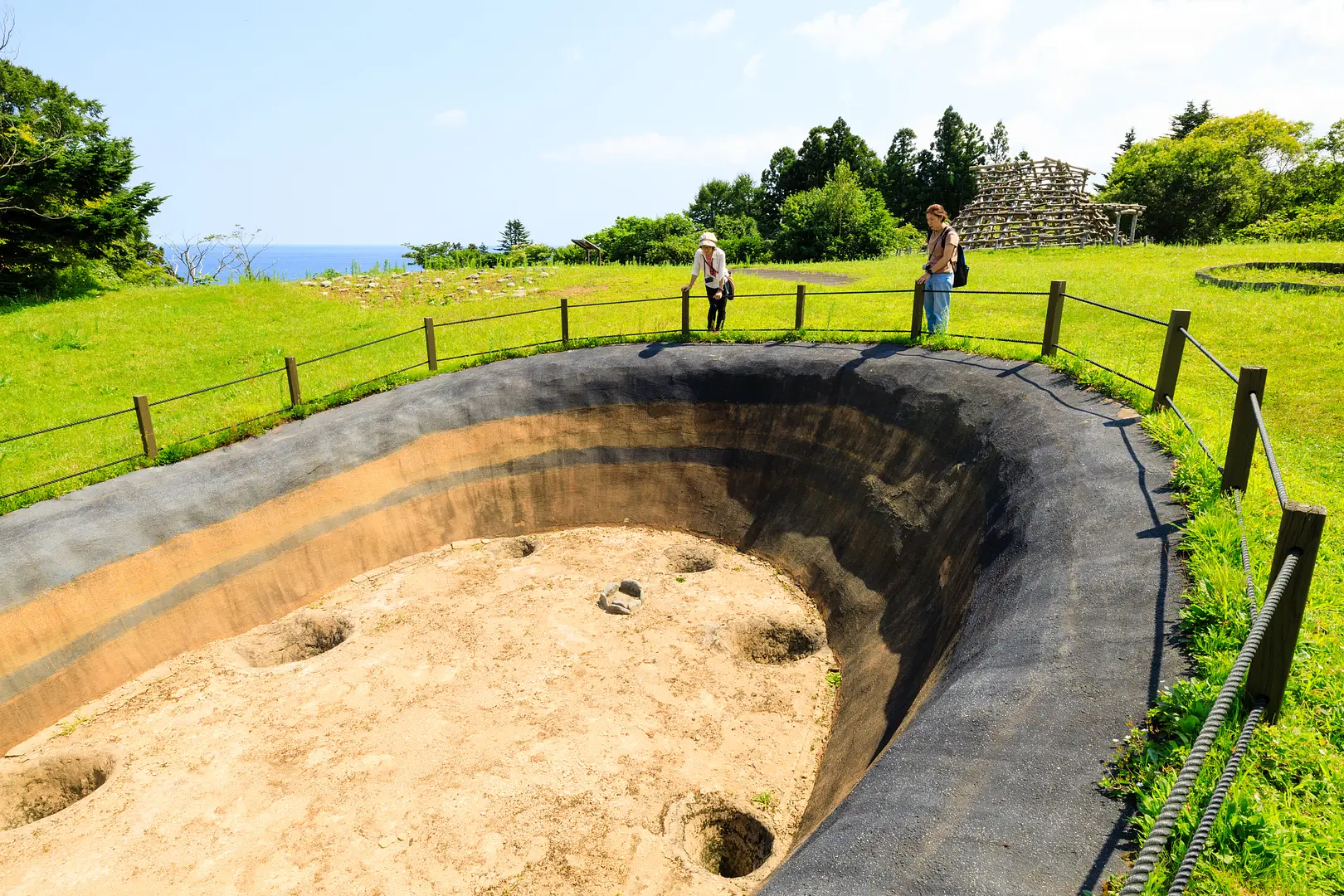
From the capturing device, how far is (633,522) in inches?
587

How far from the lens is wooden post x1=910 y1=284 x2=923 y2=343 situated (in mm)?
13461

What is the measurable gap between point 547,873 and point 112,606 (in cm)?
774

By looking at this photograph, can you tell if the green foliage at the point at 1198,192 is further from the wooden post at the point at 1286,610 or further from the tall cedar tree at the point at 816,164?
the wooden post at the point at 1286,610

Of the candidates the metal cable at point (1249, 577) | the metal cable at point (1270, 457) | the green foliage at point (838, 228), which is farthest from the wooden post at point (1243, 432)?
the green foliage at point (838, 228)

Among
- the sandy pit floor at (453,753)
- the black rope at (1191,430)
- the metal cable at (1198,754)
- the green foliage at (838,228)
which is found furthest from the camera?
the green foliage at (838,228)

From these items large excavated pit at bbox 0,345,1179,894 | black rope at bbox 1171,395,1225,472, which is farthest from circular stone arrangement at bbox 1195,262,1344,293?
black rope at bbox 1171,395,1225,472

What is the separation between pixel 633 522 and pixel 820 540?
419 cm

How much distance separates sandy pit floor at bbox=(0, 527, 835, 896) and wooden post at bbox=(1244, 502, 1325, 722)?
4682 mm

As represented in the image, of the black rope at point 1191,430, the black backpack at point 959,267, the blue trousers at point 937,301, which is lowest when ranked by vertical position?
the black rope at point 1191,430

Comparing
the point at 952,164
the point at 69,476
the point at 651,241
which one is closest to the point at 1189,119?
the point at 952,164

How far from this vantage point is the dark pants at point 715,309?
16.0 meters

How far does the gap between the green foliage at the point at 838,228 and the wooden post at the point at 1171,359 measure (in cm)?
3412

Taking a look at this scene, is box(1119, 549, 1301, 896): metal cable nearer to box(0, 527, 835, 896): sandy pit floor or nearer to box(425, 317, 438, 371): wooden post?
box(0, 527, 835, 896): sandy pit floor

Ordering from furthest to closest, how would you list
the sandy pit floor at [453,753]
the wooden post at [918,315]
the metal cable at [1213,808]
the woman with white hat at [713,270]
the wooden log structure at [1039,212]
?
the wooden log structure at [1039,212] → the woman with white hat at [713,270] → the wooden post at [918,315] → the sandy pit floor at [453,753] → the metal cable at [1213,808]
